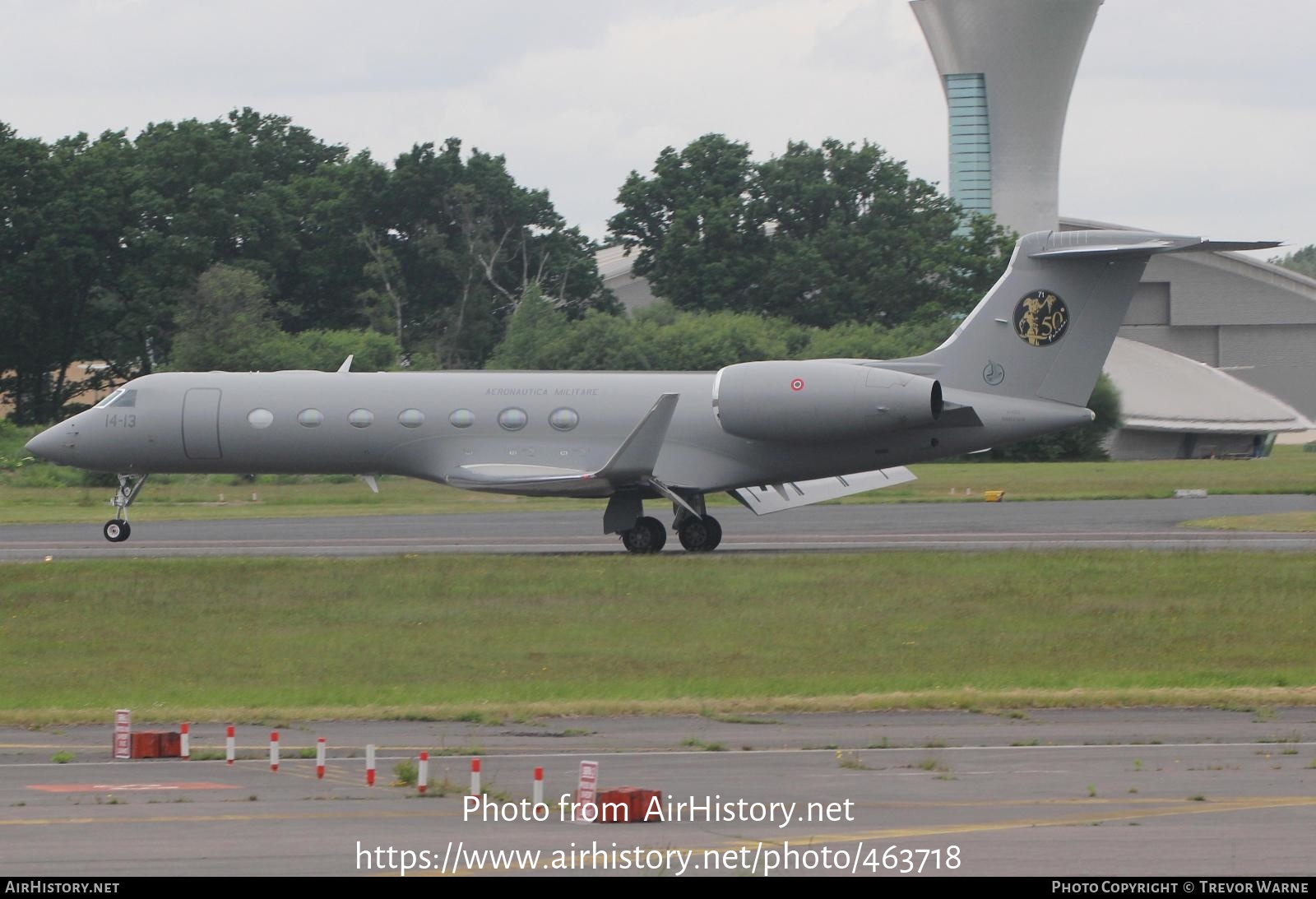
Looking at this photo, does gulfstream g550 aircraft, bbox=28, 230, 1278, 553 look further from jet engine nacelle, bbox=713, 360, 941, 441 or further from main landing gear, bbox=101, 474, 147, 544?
main landing gear, bbox=101, 474, 147, 544

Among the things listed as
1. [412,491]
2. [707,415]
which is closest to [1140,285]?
[412,491]

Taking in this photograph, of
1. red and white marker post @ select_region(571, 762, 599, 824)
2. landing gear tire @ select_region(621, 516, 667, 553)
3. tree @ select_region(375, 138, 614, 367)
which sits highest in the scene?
tree @ select_region(375, 138, 614, 367)

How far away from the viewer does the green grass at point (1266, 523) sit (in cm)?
3341

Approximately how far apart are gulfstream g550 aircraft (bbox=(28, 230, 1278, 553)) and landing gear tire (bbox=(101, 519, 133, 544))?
258 centimetres

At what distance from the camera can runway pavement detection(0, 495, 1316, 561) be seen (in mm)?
30234

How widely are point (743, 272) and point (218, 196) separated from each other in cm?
2766

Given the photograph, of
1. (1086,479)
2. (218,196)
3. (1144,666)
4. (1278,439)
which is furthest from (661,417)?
(1278,439)

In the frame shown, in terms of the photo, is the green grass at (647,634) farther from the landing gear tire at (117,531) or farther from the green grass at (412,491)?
the green grass at (412,491)

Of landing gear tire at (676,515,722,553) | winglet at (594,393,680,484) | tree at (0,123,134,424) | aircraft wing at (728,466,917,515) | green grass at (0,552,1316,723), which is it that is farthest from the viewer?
tree at (0,123,134,424)

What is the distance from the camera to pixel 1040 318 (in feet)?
91.7

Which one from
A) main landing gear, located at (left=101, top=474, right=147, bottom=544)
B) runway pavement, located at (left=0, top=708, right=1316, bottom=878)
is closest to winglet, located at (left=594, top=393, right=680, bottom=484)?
main landing gear, located at (left=101, top=474, right=147, bottom=544)

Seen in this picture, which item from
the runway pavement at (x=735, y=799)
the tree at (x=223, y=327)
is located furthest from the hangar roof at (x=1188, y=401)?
the runway pavement at (x=735, y=799)

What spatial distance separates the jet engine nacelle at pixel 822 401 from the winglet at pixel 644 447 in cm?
119
